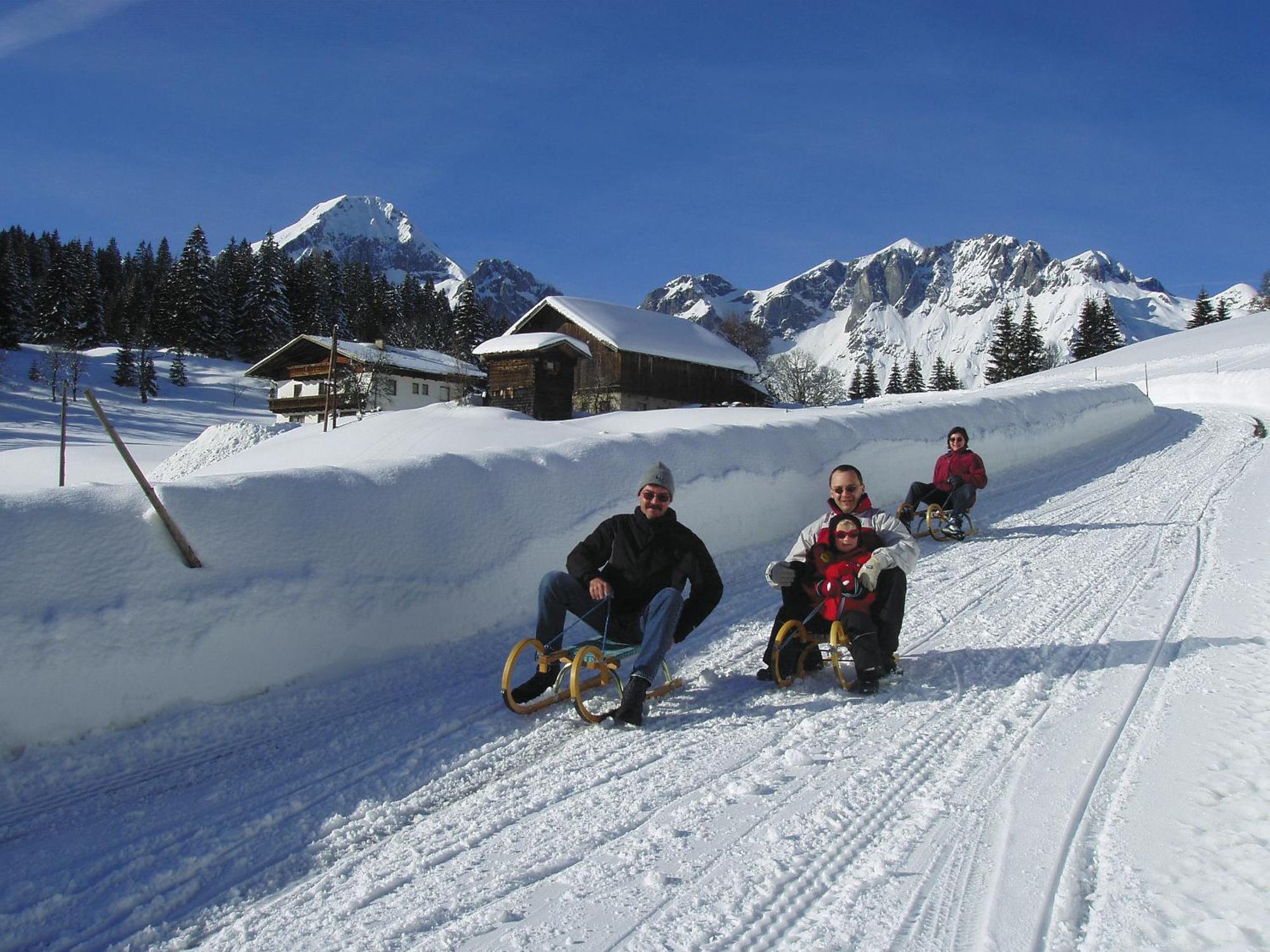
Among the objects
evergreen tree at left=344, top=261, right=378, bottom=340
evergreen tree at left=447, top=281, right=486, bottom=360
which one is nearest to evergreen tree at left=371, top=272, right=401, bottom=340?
evergreen tree at left=344, top=261, right=378, bottom=340

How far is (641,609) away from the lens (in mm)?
4914

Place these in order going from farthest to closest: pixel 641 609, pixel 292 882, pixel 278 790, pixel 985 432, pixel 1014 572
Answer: pixel 985 432, pixel 1014 572, pixel 641 609, pixel 278 790, pixel 292 882

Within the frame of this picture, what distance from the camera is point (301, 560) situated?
5.17 meters

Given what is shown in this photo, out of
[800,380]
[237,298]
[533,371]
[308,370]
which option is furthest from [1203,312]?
[237,298]

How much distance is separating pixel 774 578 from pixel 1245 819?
2.50 m

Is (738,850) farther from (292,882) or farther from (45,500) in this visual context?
(45,500)

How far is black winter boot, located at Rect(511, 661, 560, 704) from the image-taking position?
4574mm

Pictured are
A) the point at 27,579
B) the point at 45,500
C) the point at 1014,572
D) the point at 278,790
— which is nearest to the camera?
the point at 278,790

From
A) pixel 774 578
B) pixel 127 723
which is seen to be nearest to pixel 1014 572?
pixel 774 578

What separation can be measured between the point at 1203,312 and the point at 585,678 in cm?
8445

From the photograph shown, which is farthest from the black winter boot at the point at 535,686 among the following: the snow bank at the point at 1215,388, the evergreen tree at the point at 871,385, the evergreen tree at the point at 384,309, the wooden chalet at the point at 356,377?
the evergreen tree at the point at 384,309

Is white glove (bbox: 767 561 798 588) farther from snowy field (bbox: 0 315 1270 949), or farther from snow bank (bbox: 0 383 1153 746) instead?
snow bank (bbox: 0 383 1153 746)

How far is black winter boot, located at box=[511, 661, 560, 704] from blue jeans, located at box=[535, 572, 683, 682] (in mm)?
173

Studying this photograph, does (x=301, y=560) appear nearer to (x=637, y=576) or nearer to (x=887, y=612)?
(x=637, y=576)
